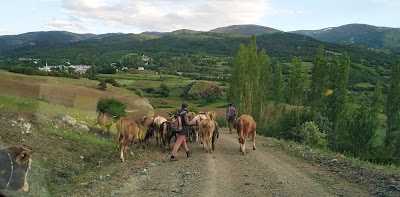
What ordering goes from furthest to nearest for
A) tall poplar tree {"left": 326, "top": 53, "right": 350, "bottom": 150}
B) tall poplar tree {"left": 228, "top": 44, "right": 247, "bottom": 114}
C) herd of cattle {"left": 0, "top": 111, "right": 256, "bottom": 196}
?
tall poplar tree {"left": 326, "top": 53, "right": 350, "bottom": 150}, tall poplar tree {"left": 228, "top": 44, "right": 247, "bottom": 114}, herd of cattle {"left": 0, "top": 111, "right": 256, "bottom": 196}

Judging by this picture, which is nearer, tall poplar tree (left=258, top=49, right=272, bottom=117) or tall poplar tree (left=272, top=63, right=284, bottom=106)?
tall poplar tree (left=258, top=49, right=272, bottom=117)

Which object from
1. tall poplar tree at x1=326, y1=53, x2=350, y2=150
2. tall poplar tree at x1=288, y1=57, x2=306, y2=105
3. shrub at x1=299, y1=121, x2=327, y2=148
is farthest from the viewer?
tall poplar tree at x1=288, y1=57, x2=306, y2=105

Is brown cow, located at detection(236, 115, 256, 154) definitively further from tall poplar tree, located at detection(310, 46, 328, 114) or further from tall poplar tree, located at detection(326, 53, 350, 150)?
tall poplar tree, located at detection(310, 46, 328, 114)

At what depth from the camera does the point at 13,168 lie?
6.26 metres

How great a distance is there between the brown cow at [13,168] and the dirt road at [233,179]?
3678mm

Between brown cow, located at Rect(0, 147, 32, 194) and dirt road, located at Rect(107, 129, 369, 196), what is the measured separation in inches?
145

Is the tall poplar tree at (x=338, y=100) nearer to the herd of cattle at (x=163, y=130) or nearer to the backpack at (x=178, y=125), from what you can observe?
the herd of cattle at (x=163, y=130)

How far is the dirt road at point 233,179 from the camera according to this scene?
10.2m

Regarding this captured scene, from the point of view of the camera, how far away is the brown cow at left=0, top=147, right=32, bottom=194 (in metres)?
A: 6.11

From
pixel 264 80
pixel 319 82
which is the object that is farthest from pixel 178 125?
pixel 264 80

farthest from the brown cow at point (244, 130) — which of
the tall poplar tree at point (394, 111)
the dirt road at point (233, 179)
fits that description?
the tall poplar tree at point (394, 111)

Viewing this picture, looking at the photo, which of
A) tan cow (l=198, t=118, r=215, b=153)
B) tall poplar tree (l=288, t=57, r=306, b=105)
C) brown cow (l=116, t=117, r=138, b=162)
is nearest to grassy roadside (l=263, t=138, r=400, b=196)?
tan cow (l=198, t=118, r=215, b=153)

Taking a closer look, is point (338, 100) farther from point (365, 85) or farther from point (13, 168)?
point (365, 85)

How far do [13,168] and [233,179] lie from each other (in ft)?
23.0
